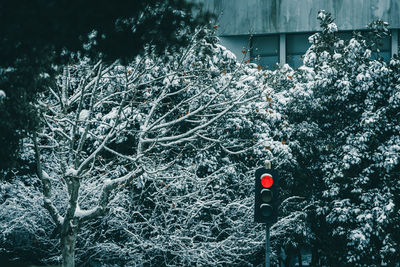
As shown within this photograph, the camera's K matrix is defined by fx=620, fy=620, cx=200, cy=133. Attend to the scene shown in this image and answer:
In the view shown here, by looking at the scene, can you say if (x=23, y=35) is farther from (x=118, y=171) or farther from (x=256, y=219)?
(x=118, y=171)

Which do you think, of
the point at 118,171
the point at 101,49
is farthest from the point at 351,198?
the point at 101,49

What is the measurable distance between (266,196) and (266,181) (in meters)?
0.21

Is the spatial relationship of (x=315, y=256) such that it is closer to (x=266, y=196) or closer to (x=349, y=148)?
(x=349, y=148)

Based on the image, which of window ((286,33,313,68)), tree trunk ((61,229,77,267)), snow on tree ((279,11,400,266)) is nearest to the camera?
tree trunk ((61,229,77,267))

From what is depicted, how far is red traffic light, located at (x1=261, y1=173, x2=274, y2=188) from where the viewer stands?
8828 mm

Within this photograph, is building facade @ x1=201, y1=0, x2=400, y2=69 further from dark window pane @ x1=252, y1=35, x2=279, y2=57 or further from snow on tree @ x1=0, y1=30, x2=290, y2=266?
snow on tree @ x1=0, y1=30, x2=290, y2=266

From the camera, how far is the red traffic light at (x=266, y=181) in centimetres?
883

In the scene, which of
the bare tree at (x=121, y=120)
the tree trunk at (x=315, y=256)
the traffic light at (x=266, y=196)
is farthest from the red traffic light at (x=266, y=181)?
the tree trunk at (x=315, y=256)

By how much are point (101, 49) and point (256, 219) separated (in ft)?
10.4

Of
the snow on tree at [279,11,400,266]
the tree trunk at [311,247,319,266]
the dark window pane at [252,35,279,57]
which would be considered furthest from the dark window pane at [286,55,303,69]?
the tree trunk at [311,247,319,266]

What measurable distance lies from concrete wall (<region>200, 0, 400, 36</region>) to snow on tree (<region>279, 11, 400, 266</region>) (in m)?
6.38

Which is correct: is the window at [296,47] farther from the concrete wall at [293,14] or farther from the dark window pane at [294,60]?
the concrete wall at [293,14]

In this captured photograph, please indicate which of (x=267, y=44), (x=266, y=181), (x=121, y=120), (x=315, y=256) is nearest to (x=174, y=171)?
(x=121, y=120)

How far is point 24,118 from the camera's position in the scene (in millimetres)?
8562
